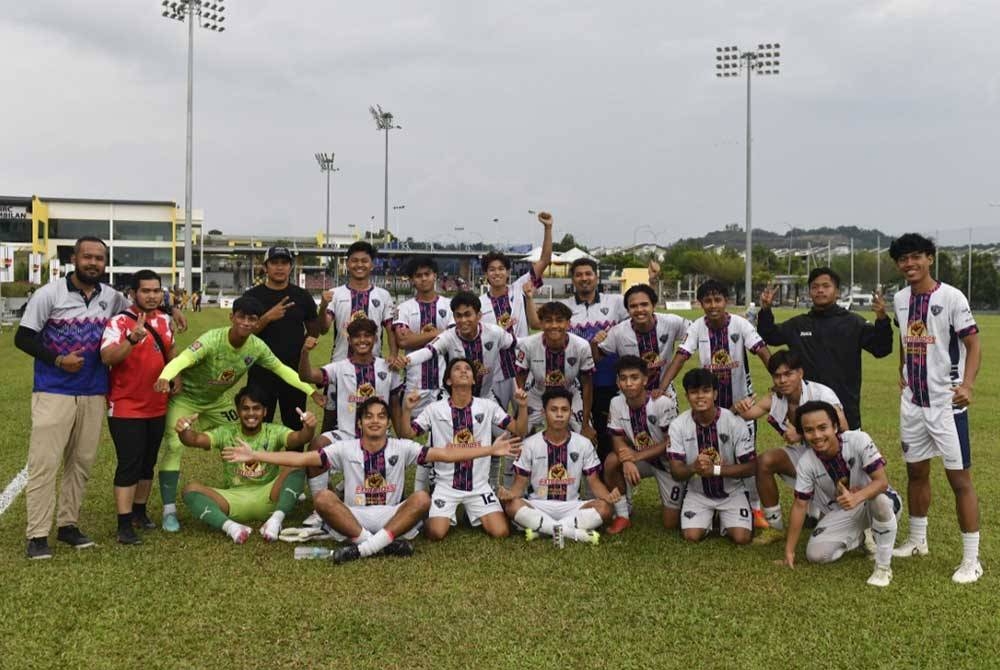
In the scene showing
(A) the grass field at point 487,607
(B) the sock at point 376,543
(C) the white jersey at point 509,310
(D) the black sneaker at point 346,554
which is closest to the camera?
(A) the grass field at point 487,607

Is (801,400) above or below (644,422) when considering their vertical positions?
above

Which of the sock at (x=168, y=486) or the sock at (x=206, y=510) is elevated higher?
the sock at (x=168, y=486)

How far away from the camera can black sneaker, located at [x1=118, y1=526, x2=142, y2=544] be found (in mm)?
5441

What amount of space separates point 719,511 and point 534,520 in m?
1.37

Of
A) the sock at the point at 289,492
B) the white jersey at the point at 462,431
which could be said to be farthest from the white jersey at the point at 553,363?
the sock at the point at 289,492

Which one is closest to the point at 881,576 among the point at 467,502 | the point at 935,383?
the point at 935,383

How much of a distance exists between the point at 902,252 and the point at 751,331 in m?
1.35

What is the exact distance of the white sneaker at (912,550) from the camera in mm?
5281

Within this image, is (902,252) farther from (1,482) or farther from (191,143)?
(191,143)

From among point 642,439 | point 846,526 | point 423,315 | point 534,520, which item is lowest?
point 534,520

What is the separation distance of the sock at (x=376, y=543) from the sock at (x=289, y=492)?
0.95 meters

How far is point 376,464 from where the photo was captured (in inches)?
227

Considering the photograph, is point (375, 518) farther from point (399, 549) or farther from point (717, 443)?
point (717, 443)

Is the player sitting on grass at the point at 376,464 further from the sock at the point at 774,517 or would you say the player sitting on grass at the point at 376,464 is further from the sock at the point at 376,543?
the sock at the point at 774,517
